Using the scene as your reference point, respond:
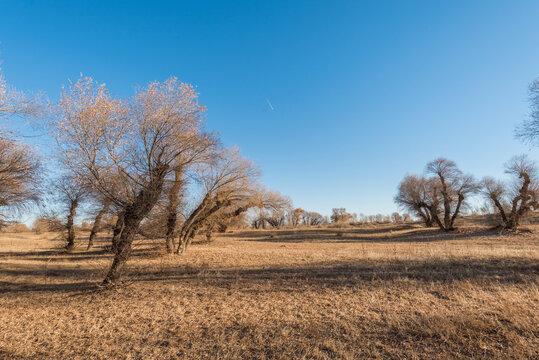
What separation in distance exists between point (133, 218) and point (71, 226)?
17.0m

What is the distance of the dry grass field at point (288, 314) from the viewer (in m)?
4.31

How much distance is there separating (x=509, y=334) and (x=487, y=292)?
10.3 feet

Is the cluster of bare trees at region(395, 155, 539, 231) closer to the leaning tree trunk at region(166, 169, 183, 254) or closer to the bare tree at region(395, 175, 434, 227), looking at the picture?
the bare tree at region(395, 175, 434, 227)

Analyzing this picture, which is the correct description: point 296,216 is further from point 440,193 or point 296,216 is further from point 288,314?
point 288,314

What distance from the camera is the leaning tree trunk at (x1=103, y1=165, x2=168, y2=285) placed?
8.86 metres

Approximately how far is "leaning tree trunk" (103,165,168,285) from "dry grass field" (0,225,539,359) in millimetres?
671

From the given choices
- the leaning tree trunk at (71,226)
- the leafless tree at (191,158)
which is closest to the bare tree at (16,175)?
the leaning tree trunk at (71,226)

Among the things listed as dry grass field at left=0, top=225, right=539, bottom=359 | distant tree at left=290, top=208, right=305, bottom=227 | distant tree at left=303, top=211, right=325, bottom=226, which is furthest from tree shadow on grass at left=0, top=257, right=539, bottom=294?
distant tree at left=303, top=211, right=325, bottom=226

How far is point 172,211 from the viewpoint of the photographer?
47.6 ft

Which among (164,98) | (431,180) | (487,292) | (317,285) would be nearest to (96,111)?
(164,98)

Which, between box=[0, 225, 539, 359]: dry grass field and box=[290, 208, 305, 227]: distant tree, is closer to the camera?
box=[0, 225, 539, 359]: dry grass field

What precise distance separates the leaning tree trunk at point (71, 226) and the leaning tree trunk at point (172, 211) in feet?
36.1

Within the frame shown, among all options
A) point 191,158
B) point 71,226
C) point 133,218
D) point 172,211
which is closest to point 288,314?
point 133,218

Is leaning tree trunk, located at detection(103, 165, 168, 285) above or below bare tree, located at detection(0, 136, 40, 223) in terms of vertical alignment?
below
